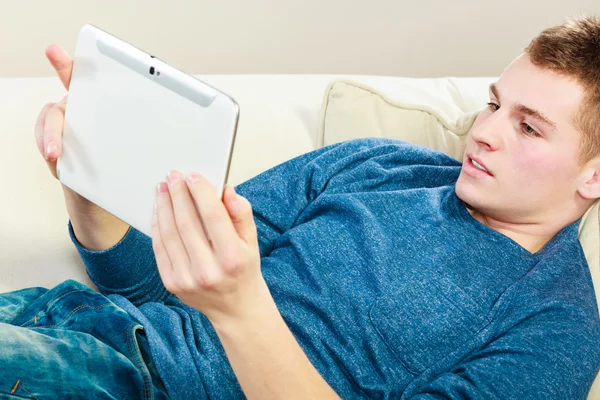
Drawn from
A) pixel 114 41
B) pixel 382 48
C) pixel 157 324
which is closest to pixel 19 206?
pixel 157 324

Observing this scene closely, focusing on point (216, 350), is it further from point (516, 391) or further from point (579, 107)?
point (579, 107)

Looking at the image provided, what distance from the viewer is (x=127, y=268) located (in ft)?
4.17

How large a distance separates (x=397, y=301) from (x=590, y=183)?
40 centimetres

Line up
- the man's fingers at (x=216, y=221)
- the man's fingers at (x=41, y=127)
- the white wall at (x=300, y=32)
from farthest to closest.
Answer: the white wall at (x=300, y=32)
the man's fingers at (x=41, y=127)
the man's fingers at (x=216, y=221)

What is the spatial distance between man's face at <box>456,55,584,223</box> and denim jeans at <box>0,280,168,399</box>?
59cm

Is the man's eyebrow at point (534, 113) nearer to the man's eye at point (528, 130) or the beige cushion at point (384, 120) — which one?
the man's eye at point (528, 130)

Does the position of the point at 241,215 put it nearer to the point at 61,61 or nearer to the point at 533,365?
the point at 61,61

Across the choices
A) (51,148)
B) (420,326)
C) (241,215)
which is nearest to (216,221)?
(241,215)

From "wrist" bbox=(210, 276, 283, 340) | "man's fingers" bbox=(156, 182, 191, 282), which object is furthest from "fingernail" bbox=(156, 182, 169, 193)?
"wrist" bbox=(210, 276, 283, 340)

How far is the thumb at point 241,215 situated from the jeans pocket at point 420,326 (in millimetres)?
390

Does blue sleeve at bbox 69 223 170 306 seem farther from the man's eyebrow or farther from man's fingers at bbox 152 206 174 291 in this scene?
the man's eyebrow

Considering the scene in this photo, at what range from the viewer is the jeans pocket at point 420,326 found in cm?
121

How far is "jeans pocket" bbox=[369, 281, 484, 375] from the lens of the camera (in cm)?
121

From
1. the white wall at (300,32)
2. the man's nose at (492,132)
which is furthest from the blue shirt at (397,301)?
the white wall at (300,32)
